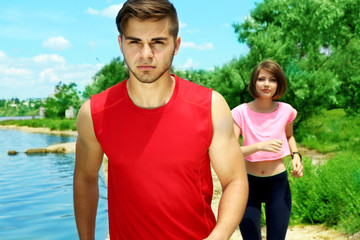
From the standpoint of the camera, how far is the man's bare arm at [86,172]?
1810 millimetres

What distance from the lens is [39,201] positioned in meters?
14.5

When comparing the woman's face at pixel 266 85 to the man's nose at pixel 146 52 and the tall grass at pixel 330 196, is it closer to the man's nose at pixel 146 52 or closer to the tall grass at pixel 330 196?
the man's nose at pixel 146 52

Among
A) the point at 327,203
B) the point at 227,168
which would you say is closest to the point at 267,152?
the point at 227,168

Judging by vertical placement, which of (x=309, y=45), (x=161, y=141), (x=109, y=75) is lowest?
(x=161, y=141)

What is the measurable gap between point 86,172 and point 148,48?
0.65m

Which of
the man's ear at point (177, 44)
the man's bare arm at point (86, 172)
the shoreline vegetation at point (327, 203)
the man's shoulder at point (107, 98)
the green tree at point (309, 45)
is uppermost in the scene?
the green tree at point (309, 45)

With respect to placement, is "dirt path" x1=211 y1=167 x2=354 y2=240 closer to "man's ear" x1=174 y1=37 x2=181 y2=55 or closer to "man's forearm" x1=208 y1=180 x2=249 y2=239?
"man's forearm" x1=208 y1=180 x2=249 y2=239

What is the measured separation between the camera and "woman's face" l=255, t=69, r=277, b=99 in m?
3.80

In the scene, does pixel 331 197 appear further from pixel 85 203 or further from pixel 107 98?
pixel 107 98

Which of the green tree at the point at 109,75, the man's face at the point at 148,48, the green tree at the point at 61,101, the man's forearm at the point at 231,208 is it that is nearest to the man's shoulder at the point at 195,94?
the man's face at the point at 148,48

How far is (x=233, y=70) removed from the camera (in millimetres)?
18859

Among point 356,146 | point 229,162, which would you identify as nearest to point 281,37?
point 356,146

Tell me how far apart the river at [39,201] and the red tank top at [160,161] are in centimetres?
787

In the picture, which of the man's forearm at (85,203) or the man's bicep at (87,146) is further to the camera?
the man's forearm at (85,203)
